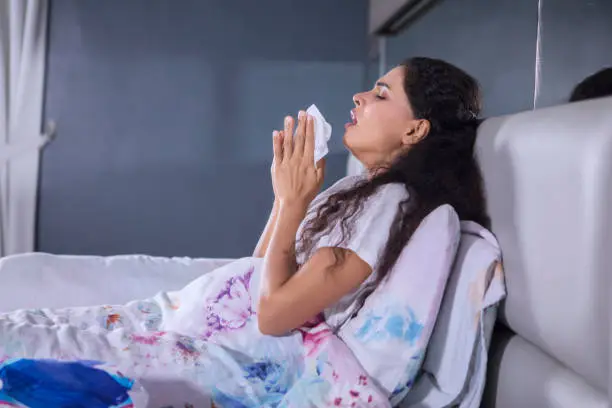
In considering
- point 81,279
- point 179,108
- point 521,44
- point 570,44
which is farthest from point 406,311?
point 179,108

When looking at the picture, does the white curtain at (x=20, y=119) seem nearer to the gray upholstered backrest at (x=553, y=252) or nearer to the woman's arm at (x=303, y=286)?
the woman's arm at (x=303, y=286)

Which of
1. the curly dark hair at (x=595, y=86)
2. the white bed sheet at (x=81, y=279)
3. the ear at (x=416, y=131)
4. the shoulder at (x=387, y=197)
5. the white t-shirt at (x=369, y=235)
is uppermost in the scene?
the curly dark hair at (x=595, y=86)

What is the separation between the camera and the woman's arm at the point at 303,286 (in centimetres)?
107

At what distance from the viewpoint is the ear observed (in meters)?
1.33

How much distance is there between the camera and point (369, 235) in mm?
1101

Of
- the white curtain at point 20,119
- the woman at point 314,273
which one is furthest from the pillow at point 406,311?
the white curtain at point 20,119

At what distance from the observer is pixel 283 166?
119 centimetres

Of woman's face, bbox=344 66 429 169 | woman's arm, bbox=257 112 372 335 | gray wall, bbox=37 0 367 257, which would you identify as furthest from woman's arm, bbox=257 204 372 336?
gray wall, bbox=37 0 367 257

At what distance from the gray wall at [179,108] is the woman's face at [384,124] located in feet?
6.70

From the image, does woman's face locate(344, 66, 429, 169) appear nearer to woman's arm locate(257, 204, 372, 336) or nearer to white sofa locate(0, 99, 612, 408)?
white sofa locate(0, 99, 612, 408)

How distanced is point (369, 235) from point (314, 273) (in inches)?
4.6

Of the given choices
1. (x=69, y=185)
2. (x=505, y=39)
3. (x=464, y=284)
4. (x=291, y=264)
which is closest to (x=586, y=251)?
(x=464, y=284)

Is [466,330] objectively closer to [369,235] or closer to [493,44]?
[369,235]

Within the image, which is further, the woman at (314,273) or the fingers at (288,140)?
the fingers at (288,140)
